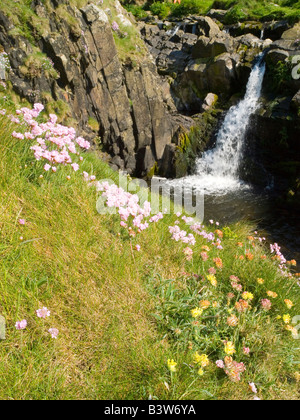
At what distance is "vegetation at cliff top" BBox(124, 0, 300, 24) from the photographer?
19.6 metres

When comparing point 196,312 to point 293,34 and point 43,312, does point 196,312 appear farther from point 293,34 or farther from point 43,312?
point 293,34

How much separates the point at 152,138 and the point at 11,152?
986cm

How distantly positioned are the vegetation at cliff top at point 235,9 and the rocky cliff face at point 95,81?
12.1 meters

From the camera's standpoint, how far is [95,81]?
958 centimetres

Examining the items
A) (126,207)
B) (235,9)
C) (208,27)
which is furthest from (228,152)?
(235,9)

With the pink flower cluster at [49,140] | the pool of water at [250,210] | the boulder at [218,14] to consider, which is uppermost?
the boulder at [218,14]

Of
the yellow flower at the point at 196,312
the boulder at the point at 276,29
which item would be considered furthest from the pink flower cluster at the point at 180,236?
the boulder at the point at 276,29

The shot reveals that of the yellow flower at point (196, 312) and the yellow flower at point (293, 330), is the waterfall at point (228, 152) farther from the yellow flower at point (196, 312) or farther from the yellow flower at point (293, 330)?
the yellow flower at point (196, 312)

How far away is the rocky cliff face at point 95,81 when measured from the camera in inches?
286

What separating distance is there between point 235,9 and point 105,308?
2623 centimetres

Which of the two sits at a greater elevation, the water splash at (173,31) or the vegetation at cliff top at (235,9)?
the vegetation at cliff top at (235,9)

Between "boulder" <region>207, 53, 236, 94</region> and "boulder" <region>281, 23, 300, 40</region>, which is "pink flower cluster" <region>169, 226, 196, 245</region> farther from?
"boulder" <region>281, 23, 300, 40</region>

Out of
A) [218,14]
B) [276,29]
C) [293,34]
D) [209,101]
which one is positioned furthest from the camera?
[218,14]
